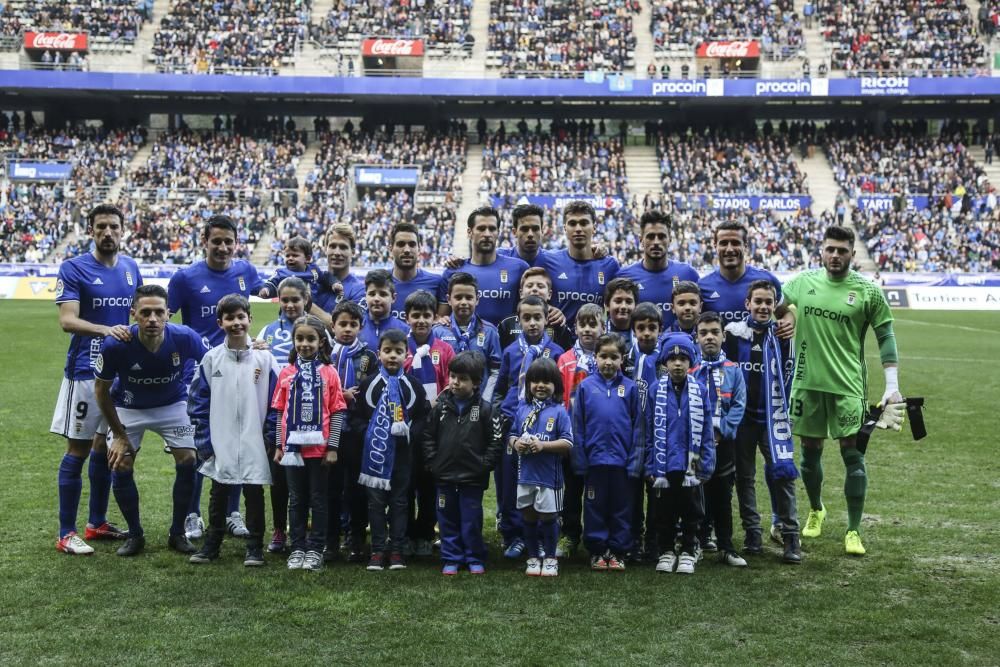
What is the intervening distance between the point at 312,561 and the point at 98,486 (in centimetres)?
188

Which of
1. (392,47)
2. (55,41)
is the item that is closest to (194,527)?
(392,47)

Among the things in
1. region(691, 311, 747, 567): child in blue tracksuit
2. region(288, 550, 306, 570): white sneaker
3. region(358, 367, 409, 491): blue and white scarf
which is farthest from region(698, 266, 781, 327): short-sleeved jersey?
region(288, 550, 306, 570): white sneaker

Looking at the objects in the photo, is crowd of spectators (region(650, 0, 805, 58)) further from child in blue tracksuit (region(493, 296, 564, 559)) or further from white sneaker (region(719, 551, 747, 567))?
white sneaker (region(719, 551, 747, 567))

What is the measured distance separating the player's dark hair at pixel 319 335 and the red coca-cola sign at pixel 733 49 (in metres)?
45.2

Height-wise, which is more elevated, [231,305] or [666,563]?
[231,305]

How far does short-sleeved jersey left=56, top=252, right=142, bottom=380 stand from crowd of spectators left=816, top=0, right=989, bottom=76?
4583 cm

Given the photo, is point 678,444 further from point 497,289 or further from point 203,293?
point 203,293

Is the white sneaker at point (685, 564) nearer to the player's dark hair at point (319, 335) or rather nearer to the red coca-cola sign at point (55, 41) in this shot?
the player's dark hair at point (319, 335)

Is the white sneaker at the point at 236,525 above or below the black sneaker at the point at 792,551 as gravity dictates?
below

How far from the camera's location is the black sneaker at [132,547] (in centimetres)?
673

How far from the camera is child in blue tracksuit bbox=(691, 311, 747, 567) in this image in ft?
21.6

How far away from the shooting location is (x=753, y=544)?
6969 millimetres

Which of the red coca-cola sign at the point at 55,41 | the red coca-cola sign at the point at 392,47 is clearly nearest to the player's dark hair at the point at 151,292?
the red coca-cola sign at the point at 392,47

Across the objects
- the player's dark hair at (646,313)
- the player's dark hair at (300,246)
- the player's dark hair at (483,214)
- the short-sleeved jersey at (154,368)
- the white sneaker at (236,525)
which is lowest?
the white sneaker at (236,525)
